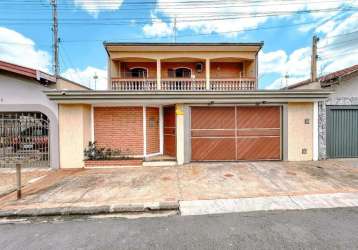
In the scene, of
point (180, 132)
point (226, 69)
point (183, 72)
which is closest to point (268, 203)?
point (180, 132)

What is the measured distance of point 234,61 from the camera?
14.5m

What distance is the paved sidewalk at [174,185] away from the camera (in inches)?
181

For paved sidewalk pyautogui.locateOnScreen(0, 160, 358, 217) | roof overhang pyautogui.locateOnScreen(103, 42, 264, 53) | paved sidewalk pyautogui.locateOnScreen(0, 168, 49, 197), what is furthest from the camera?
roof overhang pyautogui.locateOnScreen(103, 42, 264, 53)

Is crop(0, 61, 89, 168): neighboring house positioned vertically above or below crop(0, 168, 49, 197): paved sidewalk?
above

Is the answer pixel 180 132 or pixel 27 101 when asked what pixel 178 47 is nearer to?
pixel 180 132

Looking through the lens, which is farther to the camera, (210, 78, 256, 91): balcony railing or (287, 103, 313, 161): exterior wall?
(210, 78, 256, 91): balcony railing

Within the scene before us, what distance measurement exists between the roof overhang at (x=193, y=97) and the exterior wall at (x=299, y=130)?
458mm

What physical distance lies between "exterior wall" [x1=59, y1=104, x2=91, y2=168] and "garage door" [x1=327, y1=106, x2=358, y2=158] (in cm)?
1092

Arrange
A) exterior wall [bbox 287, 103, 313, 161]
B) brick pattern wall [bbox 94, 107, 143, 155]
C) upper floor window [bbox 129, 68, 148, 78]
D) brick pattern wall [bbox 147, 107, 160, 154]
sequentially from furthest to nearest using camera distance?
upper floor window [bbox 129, 68, 148, 78] → brick pattern wall [bbox 147, 107, 160, 154] → brick pattern wall [bbox 94, 107, 143, 155] → exterior wall [bbox 287, 103, 313, 161]

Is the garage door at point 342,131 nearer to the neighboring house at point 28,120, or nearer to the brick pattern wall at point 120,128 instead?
the brick pattern wall at point 120,128

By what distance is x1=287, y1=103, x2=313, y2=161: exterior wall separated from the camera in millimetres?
8422

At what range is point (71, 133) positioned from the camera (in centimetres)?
787

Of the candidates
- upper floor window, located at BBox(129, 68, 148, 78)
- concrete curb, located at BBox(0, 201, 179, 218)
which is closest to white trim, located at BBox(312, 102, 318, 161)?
concrete curb, located at BBox(0, 201, 179, 218)

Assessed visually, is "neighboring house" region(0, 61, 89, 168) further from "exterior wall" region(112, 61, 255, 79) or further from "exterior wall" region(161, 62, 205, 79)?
"exterior wall" region(161, 62, 205, 79)
